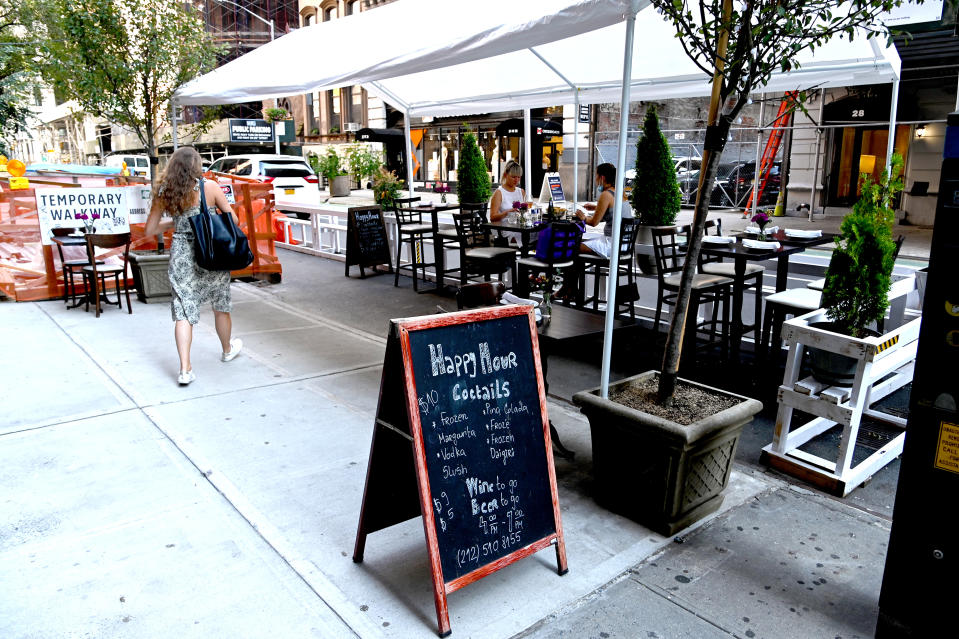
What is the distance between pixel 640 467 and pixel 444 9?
5.48 meters

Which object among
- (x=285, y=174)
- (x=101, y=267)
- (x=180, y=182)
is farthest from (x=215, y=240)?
(x=285, y=174)

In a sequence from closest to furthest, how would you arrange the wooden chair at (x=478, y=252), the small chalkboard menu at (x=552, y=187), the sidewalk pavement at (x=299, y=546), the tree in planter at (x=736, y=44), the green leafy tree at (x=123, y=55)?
the sidewalk pavement at (x=299, y=546) → the tree in planter at (x=736, y=44) → the wooden chair at (x=478, y=252) → the green leafy tree at (x=123, y=55) → the small chalkboard menu at (x=552, y=187)

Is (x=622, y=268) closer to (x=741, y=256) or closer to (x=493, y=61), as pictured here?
(x=741, y=256)

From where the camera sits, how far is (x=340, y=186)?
28953 mm

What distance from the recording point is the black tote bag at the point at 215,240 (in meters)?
5.44

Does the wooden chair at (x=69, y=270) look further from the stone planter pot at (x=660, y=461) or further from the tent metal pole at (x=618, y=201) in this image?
the stone planter pot at (x=660, y=461)

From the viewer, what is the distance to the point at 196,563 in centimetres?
316

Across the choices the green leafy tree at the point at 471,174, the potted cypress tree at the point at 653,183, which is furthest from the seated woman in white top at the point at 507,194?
the potted cypress tree at the point at 653,183

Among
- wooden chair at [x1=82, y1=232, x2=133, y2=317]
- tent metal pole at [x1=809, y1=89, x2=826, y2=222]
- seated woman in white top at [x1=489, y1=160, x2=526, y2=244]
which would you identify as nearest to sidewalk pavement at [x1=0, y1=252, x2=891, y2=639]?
wooden chair at [x1=82, y1=232, x2=133, y2=317]

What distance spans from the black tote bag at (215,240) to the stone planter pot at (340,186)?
921 inches

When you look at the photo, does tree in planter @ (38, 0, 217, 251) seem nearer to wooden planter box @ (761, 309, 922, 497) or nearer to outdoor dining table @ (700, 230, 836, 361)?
outdoor dining table @ (700, 230, 836, 361)

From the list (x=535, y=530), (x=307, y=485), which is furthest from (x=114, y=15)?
(x=535, y=530)

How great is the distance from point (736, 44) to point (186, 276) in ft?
14.7

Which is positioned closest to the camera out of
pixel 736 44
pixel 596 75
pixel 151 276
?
pixel 736 44
